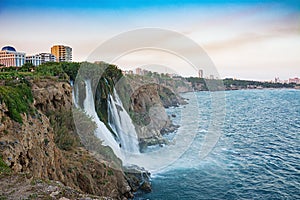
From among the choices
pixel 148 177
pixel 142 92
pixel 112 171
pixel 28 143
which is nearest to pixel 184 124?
pixel 142 92

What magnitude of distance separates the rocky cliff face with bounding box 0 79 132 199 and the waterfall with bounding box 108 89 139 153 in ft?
19.6

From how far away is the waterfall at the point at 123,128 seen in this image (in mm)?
21438

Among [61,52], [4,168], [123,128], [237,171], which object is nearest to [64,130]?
[4,168]

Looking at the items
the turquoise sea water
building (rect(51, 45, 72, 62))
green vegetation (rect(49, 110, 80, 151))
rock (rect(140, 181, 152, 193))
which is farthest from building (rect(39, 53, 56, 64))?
rock (rect(140, 181, 152, 193))

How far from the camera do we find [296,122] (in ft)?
125

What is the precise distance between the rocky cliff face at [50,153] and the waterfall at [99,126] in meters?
2.94

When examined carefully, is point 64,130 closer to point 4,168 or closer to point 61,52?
point 4,168

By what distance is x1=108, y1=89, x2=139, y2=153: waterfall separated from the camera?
2144cm

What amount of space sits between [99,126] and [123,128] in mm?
4255

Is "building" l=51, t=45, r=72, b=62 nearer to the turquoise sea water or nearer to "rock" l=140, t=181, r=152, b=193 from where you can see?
the turquoise sea water

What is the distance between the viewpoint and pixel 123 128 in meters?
22.6

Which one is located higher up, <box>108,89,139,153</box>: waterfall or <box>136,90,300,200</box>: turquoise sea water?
<box>108,89,139,153</box>: waterfall

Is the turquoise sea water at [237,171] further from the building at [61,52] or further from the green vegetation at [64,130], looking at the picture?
the building at [61,52]

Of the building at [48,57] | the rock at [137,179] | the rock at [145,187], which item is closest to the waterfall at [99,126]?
the rock at [137,179]
